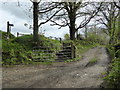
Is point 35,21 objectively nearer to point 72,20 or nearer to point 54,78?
point 72,20

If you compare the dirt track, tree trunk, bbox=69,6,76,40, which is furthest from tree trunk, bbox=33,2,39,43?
the dirt track

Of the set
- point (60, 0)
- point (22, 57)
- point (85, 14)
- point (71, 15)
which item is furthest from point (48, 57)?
point (85, 14)

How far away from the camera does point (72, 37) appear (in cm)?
1024

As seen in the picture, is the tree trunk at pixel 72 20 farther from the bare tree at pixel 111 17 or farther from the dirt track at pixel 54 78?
the dirt track at pixel 54 78

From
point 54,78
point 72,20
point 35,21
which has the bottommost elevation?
point 54,78

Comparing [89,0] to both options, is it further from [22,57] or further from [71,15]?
[22,57]

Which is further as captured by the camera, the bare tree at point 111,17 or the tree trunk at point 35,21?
the tree trunk at point 35,21

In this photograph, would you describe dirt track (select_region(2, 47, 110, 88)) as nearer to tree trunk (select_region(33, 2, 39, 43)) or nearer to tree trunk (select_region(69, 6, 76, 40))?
tree trunk (select_region(33, 2, 39, 43))

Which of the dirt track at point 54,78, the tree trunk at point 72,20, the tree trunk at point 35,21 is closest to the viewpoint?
the dirt track at point 54,78

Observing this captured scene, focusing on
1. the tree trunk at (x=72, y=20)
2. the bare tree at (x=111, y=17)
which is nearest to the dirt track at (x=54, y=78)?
the bare tree at (x=111, y=17)

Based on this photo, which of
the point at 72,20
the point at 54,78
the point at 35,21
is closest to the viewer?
the point at 54,78

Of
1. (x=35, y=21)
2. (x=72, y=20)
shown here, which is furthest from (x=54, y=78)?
(x=72, y=20)

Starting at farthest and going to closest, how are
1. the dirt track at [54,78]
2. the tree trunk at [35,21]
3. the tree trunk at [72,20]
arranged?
the tree trunk at [72,20] < the tree trunk at [35,21] < the dirt track at [54,78]

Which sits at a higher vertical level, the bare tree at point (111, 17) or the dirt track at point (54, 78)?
the bare tree at point (111, 17)
